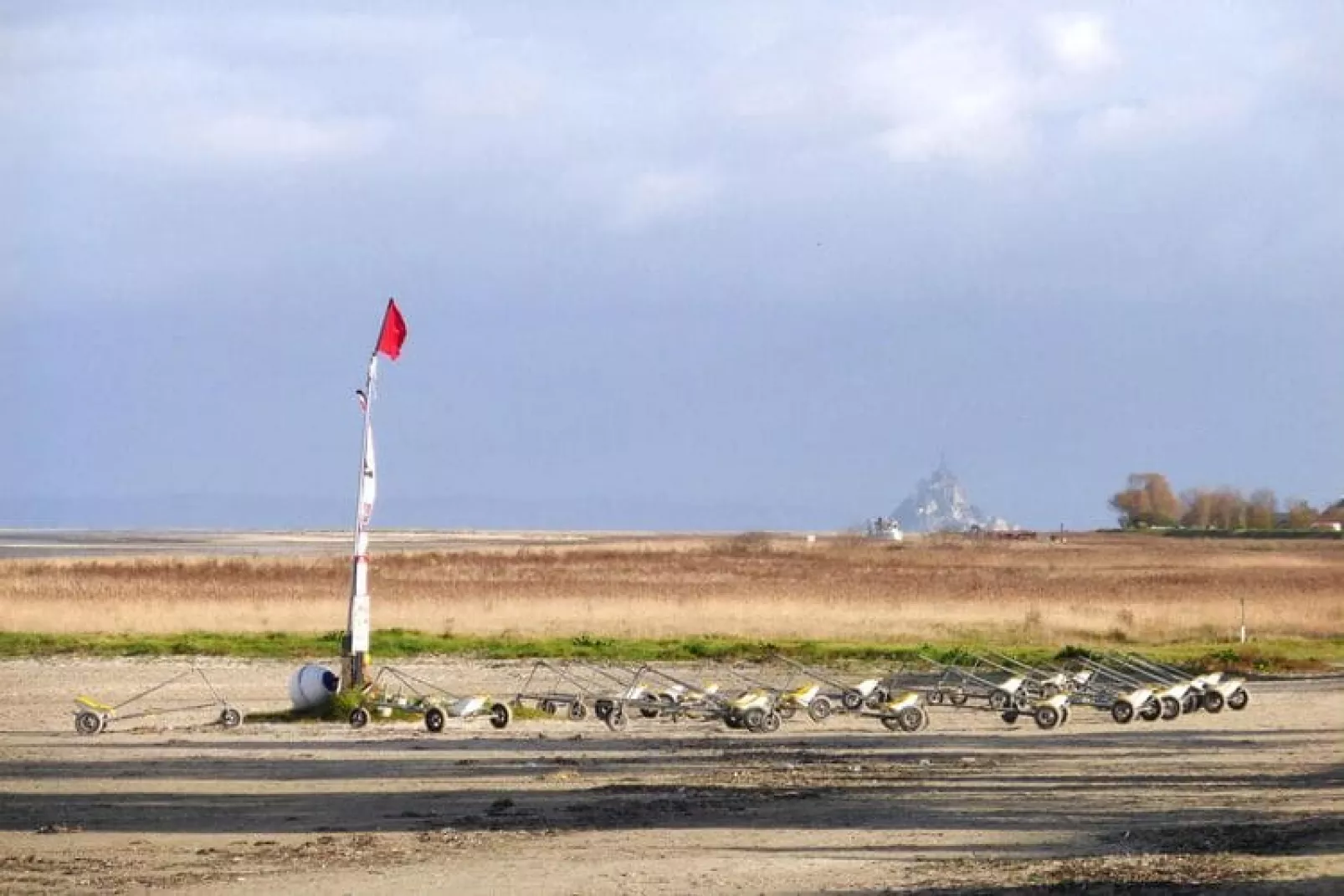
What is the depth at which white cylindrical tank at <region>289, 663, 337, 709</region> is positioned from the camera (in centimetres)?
2916

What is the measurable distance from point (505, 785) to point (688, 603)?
126 ft

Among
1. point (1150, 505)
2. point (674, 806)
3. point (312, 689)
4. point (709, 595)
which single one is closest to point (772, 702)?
point (312, 689)

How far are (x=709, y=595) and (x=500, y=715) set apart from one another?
37.7 meters

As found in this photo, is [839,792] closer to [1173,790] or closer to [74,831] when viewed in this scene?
[1173,790]

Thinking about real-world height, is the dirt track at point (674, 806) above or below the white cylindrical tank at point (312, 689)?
below

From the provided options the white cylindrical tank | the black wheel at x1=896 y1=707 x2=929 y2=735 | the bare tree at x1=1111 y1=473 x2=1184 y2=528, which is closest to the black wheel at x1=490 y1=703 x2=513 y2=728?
the white cylindrical tank

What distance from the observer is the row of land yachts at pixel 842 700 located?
28359mm

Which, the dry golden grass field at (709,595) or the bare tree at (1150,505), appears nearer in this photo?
the dry golden grass field at (709,595)

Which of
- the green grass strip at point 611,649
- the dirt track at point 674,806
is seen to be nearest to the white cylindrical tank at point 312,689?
the dirt track at point 674,806

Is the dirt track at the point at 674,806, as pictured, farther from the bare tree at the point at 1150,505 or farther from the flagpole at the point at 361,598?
the bare tree at the point at 1150,505

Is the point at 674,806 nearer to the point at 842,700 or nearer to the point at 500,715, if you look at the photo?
the point at 500,715

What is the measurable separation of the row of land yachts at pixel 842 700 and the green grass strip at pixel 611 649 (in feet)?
20.0

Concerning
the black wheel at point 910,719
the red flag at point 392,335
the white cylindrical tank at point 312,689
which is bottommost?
the black wheel at point 910,719

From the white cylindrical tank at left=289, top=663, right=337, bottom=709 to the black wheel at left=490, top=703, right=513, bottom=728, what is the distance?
242 centimetres
